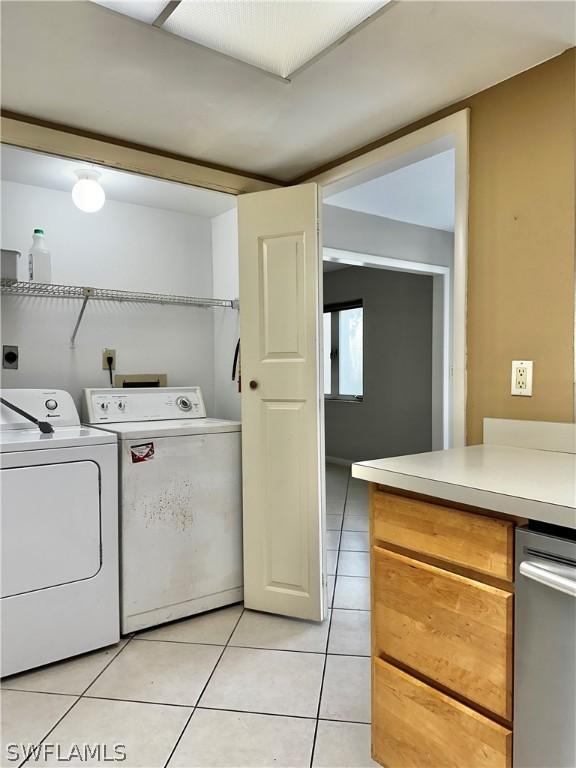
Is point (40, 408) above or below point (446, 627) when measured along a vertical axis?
above

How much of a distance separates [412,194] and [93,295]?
2183 millimetres

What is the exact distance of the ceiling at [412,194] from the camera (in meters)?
2.98

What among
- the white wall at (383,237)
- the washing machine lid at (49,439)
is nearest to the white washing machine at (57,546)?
the washing machine lid at (49,439)

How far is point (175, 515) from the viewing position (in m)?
2.30

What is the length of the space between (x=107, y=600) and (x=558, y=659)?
5.71ft

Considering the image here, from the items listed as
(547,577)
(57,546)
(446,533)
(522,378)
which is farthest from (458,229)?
(57,546)

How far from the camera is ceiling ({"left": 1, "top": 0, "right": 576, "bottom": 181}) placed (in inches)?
55.5

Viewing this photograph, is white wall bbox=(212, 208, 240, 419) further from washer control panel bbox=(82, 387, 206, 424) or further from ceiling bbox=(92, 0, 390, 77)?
ceiling bbox=(92, 0, 390, 77)

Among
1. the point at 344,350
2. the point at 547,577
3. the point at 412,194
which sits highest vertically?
the point at 412,194

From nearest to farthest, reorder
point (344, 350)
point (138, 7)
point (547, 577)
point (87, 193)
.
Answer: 1. point (547, 577)
2. point (138, 7)
3. point (87, 193)
4. point (344, 350)

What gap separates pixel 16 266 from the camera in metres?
2.42

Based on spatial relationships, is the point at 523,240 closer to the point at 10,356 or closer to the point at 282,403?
the point at 282,403

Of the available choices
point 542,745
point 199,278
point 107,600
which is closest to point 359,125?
point 199,278

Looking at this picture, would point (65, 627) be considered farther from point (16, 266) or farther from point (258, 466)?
point (16, 266)
